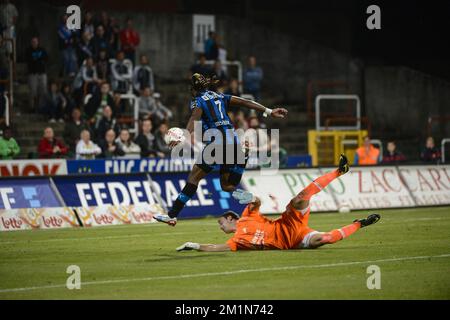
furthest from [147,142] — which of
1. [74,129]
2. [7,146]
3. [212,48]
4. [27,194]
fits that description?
[212,48]

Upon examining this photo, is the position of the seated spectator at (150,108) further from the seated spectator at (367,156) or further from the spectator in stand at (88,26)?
the seated spectator at (367,156)

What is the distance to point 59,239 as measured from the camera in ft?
63.4

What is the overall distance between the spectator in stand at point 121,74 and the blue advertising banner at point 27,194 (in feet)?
31.4

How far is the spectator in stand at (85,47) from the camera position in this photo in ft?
104

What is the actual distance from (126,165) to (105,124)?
72.0 inches

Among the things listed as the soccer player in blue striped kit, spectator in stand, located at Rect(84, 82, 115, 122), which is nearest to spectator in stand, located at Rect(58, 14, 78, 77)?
spectator in stand, located at Rect(84, 82, 115, 122)

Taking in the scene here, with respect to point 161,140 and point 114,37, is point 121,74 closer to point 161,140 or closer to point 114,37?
point 114,37

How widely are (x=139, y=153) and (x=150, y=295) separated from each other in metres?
16.5

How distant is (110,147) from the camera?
27.6 m

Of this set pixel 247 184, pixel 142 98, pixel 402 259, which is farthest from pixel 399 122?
pixel 402 259

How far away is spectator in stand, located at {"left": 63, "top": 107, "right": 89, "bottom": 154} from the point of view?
94.4 ft

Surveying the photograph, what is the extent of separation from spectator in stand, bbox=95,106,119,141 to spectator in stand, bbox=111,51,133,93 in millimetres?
3047

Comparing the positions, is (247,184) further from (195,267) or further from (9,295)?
(9,295)

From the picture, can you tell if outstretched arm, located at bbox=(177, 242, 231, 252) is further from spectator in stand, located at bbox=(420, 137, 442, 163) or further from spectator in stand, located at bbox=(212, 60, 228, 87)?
spectator in stand, located at bbox=(212, 60, 228, 87)
